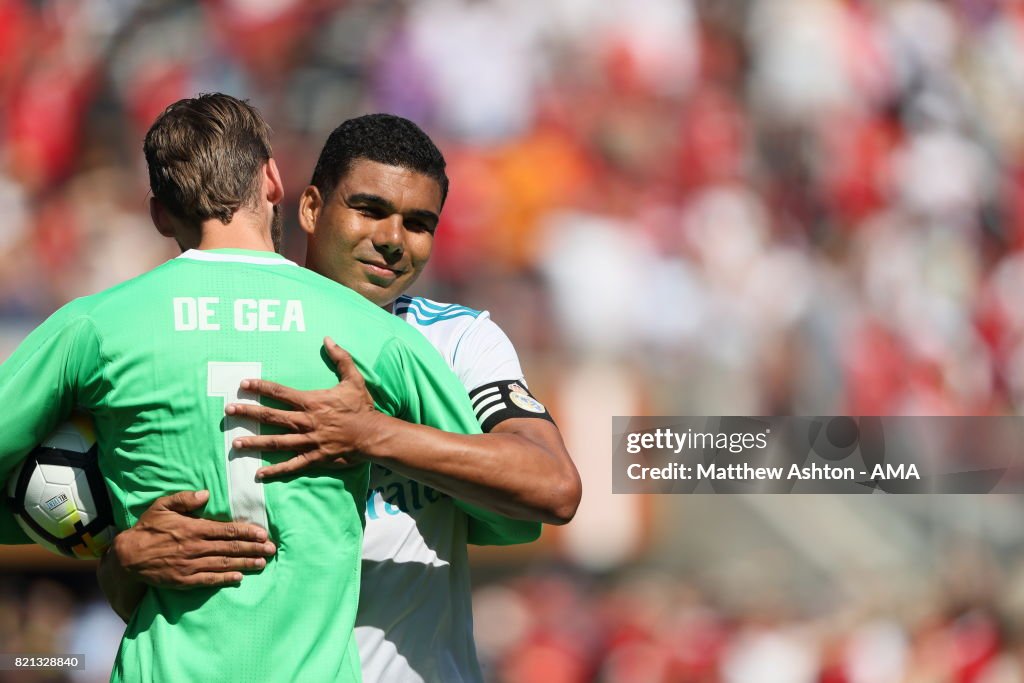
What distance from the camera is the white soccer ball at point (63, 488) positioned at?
169 centimetres

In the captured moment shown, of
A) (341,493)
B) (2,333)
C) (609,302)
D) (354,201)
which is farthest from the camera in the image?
(609,302)

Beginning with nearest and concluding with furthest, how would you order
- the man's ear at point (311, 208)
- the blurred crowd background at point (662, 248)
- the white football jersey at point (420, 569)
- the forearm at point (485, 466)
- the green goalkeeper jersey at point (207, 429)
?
1. the green goalkeeper jersey at point (207, 429)
2. the forearm at point (485, 466)
3. the white football jersey at point (420, 569)
4. the man's ear at point (311, 208)
5. the blurred crowd background at point (662, 248)

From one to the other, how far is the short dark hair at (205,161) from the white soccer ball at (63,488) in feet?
1.24

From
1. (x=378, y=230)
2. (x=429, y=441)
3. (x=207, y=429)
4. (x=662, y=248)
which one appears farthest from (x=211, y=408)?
(x=662, y=248)

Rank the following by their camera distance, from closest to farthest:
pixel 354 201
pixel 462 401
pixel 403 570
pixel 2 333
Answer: pixel 462 401, pixel 403 570, pixel 354 201, pixel 2 333

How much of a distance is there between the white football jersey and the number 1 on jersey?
0.55m

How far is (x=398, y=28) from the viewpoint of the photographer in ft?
16.0

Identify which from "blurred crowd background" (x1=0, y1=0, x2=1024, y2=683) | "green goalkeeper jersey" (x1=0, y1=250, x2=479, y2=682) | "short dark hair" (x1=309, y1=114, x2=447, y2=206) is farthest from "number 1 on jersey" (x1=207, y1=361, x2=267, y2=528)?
"blurred crowd background" (x1=0, y1=0, x2=1024, y2=683)

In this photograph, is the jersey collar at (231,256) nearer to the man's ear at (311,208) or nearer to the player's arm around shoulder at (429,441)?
the player's arm around shoulder at (429,441)

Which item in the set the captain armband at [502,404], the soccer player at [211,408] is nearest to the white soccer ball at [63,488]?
the soccer player at [211,408]

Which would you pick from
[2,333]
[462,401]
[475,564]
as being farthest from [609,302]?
[462,401]

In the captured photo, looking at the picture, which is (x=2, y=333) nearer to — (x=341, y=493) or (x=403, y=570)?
(x=403, y=570)

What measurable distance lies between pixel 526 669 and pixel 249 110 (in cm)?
330

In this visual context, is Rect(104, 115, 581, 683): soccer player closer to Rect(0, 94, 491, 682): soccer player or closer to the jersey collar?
Rect(0, 94, 491, 682): soccer player
